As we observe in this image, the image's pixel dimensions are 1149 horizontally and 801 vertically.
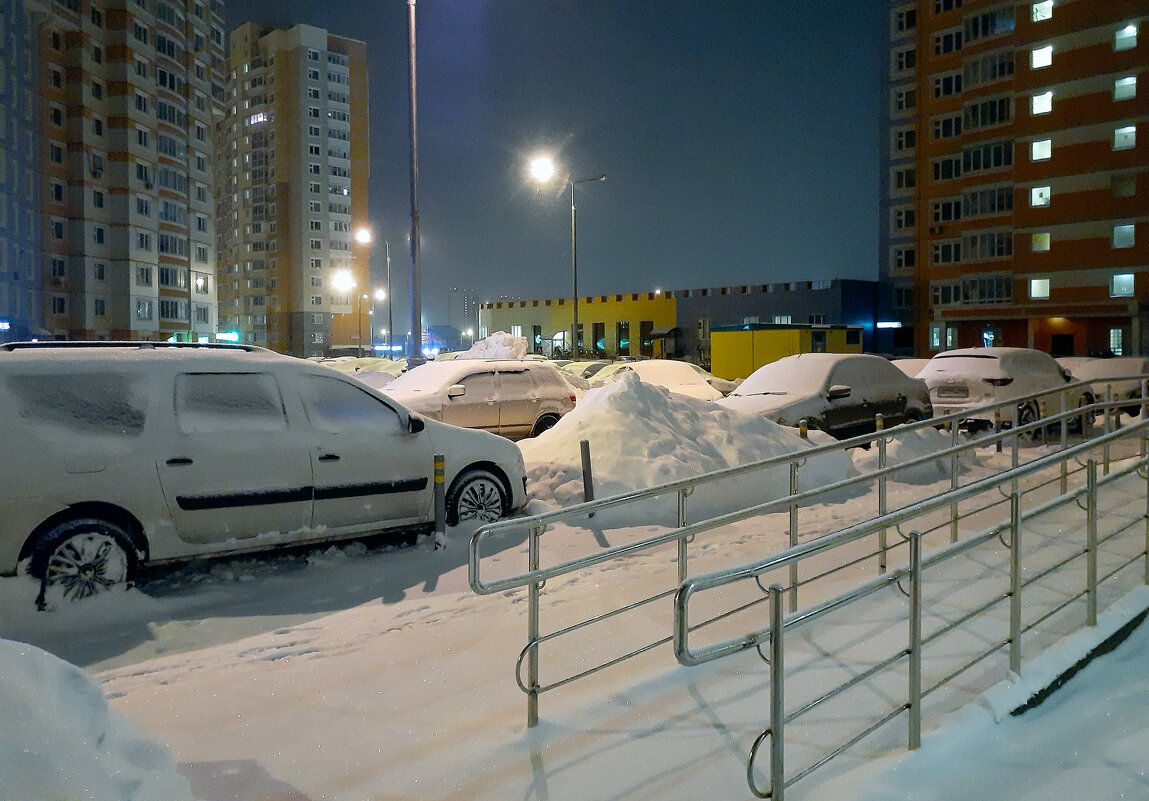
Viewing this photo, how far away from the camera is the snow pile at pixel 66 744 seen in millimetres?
2609

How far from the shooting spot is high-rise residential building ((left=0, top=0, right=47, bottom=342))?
52.8 m

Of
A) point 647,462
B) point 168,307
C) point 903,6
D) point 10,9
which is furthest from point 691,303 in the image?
point 647,462

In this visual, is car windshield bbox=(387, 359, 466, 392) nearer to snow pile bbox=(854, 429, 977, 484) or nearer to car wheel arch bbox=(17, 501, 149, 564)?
snow pile bbox=(854, 429, 977, 484)

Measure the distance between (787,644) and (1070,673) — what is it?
146 cm

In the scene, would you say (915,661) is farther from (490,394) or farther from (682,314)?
(682,314)

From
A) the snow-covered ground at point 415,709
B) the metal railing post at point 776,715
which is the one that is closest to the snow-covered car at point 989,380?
the snow-covered ground at point 415,709

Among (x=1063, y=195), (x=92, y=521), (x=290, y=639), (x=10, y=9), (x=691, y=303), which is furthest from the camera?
(x=691, y=303)

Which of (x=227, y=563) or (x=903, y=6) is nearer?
(x=227, y=563)

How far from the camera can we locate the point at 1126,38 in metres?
40.0

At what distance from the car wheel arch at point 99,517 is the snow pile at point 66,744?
3.31 m

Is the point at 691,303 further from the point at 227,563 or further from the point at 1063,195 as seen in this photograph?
the point at 227,563

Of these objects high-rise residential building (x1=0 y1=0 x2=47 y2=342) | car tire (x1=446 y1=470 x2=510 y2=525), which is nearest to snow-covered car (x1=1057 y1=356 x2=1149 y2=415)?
car tire (x1=446 y1=470 x2=510 y2=525)

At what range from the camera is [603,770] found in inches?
141

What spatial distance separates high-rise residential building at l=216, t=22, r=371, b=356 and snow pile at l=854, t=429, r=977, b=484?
9073cm
